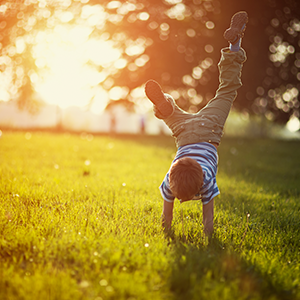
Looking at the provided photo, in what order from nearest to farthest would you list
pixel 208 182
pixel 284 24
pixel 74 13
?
pixel 208 182 < pixel 74 13 < pixel 284 24

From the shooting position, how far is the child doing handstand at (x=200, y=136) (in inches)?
95.4

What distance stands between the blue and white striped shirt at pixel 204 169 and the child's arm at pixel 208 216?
0.22 feet

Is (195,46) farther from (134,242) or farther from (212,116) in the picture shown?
(134,242)

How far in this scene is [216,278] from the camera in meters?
2.09

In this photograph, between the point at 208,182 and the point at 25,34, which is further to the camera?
the point at 25,34

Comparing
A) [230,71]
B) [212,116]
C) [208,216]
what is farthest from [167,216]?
[230,71]

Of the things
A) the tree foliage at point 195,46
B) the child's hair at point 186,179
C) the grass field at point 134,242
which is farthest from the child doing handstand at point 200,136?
the tree foliage at point 195,46

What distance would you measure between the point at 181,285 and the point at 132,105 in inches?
662

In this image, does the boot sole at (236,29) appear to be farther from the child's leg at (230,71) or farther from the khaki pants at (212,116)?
the khaki pants at (212,116)

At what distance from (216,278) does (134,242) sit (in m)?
0.83

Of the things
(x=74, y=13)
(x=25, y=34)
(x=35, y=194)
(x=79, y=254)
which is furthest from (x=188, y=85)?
(x=79, y=254)

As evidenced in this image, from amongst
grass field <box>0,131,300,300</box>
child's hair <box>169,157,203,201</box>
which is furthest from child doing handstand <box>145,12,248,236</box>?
grass field <box>0,131,300,300</box>

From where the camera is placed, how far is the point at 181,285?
200cm

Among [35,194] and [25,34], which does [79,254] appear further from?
[25,34]
